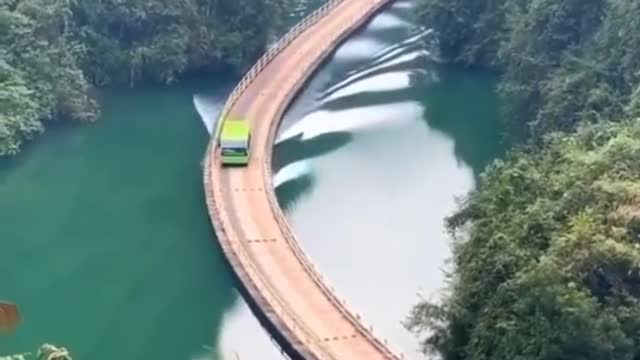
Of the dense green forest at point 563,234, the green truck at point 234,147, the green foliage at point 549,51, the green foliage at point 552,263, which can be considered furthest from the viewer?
the green truck at point 234,147

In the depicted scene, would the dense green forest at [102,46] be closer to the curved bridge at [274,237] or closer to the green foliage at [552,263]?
the curved bridge at [274,237]

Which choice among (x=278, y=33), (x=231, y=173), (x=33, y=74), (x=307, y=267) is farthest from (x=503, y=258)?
(x=278, y=33)

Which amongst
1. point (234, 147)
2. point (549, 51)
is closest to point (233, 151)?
point (234, 147)

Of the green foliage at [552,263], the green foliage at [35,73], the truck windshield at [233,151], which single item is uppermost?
the green foliage at [35,73]

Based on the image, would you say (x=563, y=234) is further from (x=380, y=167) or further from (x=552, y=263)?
(x=380, y=167)

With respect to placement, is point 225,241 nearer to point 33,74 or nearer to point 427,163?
point 427,163

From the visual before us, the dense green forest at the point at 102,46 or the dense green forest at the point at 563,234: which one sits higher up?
the dense green forest at the point at 102,46

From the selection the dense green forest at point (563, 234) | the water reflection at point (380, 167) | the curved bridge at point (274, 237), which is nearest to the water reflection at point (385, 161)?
the water reflection at point (380, 167)

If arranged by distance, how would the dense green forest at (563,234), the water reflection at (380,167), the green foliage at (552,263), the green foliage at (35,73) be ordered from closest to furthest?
the green foliage at (552,263) → the dense green forest at (563,234) → the water reflection at (380,167) → the green foliage at (35,73)
